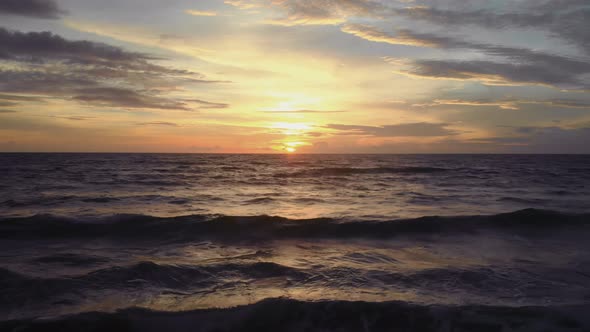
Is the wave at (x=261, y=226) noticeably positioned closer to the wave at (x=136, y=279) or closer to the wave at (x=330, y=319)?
the wave at (x=136, y=279)

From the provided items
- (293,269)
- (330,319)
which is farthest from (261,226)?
(330,319)

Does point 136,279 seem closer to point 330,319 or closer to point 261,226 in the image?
point 330,319

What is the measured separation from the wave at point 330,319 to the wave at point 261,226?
5079mm

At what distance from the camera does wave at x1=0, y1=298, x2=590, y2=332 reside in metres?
4.79

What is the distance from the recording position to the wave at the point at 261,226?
10492mm

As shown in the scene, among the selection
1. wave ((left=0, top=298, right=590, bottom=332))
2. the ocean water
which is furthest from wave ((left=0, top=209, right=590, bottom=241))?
wave ((left=0, top=298, right=590, bottom=332))

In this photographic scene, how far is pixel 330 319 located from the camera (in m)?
5.04

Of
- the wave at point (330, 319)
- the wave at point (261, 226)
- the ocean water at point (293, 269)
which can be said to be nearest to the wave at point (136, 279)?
the ocean water at point (293, 269)

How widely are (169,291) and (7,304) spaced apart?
2.27m

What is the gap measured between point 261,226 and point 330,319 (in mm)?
6663

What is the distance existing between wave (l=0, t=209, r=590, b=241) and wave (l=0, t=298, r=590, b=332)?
508 cm

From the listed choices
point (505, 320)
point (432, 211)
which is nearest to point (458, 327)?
point (505, 320)

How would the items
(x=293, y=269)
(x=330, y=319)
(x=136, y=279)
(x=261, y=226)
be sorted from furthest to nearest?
(x=261, y=226) → (x=293, y=269) → (x=136, y=279) → (x=330, y=319)

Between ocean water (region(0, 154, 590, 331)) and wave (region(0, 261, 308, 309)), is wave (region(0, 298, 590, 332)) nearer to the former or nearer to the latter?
ocean water (region(0, 154, 590, 331))
